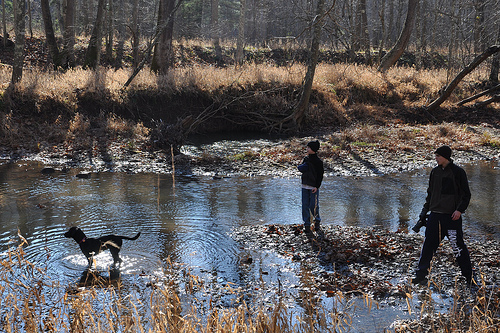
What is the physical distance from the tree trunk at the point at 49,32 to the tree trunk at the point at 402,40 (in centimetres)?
1833

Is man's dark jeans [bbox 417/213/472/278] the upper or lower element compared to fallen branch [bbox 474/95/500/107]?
lower

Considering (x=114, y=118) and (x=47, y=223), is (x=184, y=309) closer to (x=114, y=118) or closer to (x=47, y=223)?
(x=47, y=223)

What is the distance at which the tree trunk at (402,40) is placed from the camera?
79.5 feet

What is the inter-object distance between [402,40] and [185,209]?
19.7 meters

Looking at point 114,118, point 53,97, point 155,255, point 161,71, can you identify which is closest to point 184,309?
point 155,255

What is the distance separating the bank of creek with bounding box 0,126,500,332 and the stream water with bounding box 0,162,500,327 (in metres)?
0.04

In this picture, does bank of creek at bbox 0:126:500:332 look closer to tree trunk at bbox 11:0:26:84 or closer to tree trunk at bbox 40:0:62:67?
tree trunk at bbox 11:0:26:84

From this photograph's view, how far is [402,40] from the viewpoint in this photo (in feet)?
80.8

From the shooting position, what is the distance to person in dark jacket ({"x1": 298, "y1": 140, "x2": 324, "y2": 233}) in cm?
834

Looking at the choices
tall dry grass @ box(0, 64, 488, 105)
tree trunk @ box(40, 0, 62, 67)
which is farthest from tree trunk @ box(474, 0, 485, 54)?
tree trunk @ box(40, 0, 62, 67)

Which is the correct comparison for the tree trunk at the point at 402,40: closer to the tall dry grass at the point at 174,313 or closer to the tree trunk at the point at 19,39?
the tree trunk at the point at 19,39

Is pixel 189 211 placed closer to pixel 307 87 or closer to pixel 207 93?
pixel 307 87

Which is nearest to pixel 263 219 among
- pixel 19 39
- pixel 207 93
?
pixel 207 93

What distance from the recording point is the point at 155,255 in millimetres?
7484
